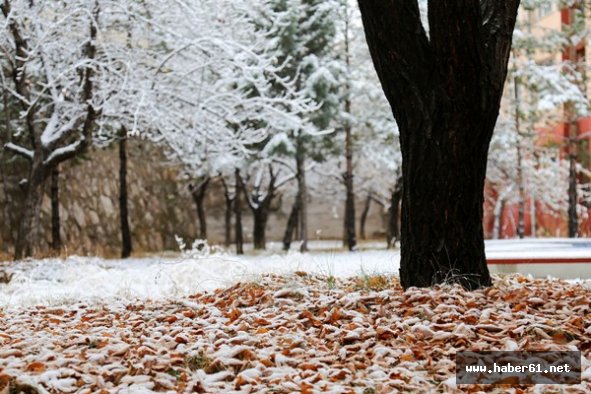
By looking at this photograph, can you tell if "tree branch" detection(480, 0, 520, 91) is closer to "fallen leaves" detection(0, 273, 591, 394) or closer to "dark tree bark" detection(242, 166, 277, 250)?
"fallen leaves" detection(0, 273, 591, 394)

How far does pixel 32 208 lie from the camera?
1299cm

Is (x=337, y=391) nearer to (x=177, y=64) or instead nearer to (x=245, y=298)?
(x=245, y=298)

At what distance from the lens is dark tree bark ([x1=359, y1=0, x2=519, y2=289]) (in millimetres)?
5699

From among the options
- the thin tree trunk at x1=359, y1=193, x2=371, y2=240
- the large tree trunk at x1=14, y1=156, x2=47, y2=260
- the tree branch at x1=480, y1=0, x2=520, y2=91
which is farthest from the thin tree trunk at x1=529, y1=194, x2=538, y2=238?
the tree branch at x1=480, y1=0, x2=520, y2=91

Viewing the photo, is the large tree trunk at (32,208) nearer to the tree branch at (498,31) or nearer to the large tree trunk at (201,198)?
the large tree trunk at (201,198)

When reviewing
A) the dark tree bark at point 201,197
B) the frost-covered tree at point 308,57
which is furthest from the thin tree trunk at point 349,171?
the dark tree bark at point 201,197

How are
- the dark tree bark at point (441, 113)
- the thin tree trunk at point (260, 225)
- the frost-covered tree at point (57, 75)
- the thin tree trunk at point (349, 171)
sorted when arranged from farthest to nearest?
the thin tree trunk at point (260, 225)
the thin tree trunk at point (349, 171)
the frost-covered tree at point (57, 75)
the dark tree bark at point (441, 113)

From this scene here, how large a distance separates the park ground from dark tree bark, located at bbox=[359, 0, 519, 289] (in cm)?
40

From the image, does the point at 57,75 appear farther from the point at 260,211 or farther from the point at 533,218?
the point at 533,218

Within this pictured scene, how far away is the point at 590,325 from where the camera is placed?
190 inches

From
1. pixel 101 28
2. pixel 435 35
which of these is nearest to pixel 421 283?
pixel 435 35

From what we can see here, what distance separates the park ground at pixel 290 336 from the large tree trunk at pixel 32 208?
646 cm

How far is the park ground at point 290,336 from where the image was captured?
3.86 metres

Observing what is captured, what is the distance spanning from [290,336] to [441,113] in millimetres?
2240
